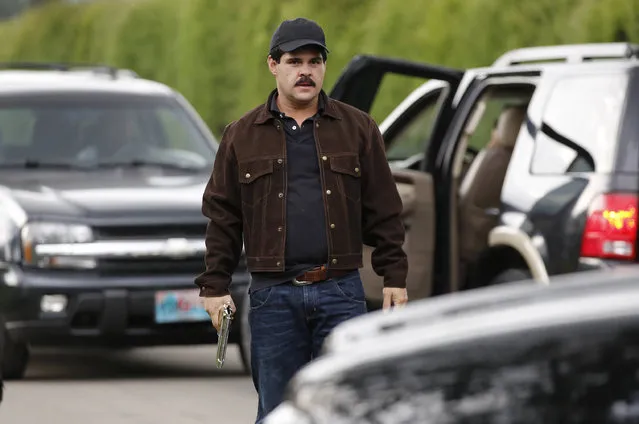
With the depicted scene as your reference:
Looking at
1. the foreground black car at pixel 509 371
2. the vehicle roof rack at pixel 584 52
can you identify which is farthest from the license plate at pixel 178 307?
the foreground black car at pixel 509 371

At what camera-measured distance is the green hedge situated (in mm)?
17156

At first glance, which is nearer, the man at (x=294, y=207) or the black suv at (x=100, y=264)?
the man at (x=294, y=207)

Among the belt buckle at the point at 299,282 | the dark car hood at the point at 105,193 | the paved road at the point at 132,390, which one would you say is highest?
the belt buckle at the point at 299,282

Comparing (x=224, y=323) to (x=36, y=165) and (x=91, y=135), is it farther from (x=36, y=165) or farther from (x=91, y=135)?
(x=91, y=135)

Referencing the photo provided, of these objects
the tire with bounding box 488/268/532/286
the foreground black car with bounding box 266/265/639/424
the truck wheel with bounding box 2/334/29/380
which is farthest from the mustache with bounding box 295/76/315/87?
the truck wheel with bounding box 2/334/29/380

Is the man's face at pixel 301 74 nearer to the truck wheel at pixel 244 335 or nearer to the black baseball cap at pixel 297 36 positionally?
the black baseball cap at pixel 297 36

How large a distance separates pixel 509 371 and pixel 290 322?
3.01 metres

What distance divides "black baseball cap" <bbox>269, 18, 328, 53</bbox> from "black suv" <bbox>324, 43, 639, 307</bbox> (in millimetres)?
2513

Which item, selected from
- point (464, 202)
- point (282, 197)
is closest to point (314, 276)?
point (282, 197)

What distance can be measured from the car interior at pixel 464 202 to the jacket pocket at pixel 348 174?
118 inches

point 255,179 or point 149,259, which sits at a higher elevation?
point 255,179

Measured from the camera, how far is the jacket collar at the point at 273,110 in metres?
6.16

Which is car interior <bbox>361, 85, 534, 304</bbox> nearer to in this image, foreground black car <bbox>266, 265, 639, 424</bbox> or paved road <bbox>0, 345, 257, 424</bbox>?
paved road <bbox>0, 345, 257, 424</bbox>

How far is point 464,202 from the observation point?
Result: 978 cm
